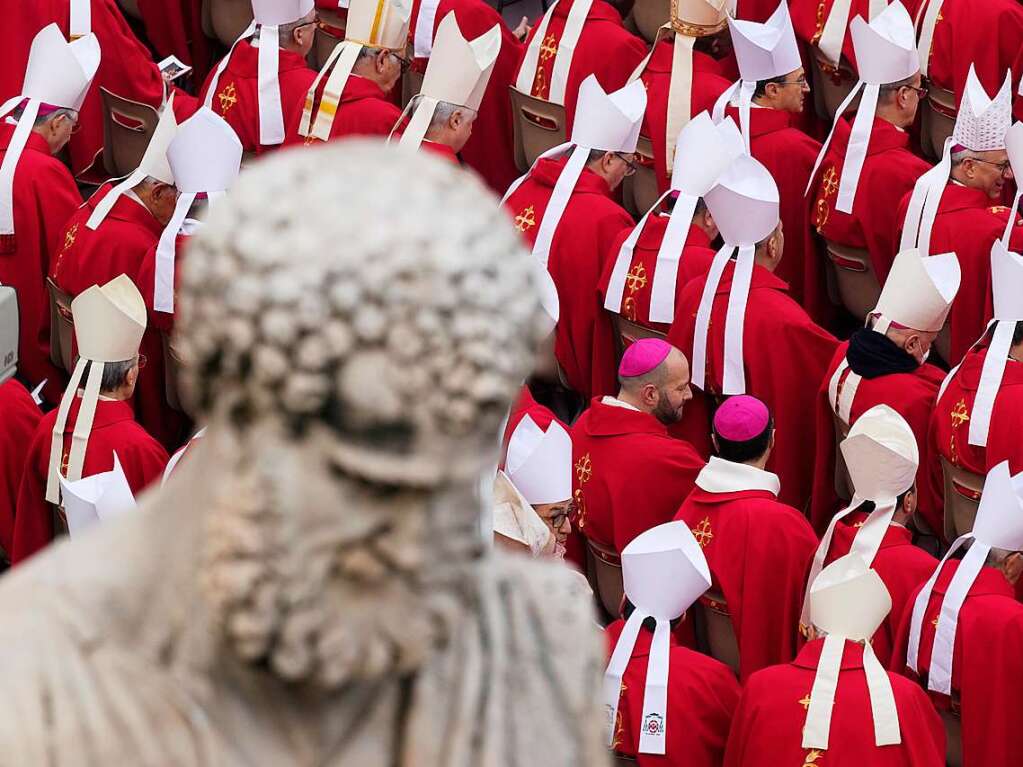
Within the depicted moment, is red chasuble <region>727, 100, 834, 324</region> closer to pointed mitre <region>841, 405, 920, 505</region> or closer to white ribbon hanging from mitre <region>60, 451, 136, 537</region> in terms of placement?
pointed mitre <region>841, 405, 920, 505</region>

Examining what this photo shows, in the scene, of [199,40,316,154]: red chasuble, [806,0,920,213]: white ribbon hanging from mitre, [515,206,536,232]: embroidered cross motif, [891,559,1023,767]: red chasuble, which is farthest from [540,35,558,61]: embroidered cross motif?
[891,559,1023,767]: red chasuble

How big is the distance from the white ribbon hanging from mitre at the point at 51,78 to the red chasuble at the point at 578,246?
1.61m

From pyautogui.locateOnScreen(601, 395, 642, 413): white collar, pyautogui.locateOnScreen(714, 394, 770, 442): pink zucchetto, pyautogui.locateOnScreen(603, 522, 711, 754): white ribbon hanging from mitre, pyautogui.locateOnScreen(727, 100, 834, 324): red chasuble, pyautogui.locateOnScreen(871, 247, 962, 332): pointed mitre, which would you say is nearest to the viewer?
pyautogui.locateOnScreen(603, 522, 711, 754): white ribbon hanging from mitre

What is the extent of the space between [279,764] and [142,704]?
88 millimetres

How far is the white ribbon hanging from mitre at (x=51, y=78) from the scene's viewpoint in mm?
Result: 8422

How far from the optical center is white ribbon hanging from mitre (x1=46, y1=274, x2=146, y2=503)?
725 centimetres

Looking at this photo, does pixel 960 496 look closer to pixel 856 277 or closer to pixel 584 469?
pixel 584 469

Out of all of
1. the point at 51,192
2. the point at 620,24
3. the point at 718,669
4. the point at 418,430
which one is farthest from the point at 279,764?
the point at 620,24

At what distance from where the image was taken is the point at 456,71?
8.30m

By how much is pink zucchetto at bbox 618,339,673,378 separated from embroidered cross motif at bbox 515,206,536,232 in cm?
87

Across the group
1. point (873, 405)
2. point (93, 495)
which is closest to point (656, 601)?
point (873, 405)

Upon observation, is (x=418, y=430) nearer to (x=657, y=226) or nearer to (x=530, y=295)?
(x=530, y=295)

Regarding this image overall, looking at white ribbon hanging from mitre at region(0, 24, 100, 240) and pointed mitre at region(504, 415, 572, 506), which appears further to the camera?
white ribbon hanging from mitre at region(0, 24, 100, 240)

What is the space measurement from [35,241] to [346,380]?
739 centimetres
